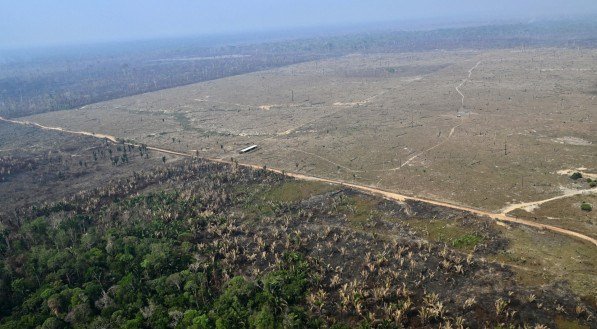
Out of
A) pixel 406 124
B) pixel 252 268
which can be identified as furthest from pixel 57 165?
pixel 406 124

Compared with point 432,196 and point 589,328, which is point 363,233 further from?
point 589,328

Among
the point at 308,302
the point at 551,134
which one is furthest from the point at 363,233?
the point at 551,134

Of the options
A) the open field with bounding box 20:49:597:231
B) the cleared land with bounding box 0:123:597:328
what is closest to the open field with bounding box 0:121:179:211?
the cleared land with bounding box 0:123:597:328

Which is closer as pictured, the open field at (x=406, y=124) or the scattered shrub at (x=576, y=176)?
the scattered shrub at (x=576, y=176)

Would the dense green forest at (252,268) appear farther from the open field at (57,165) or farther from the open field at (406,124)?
the open field at (406,124)

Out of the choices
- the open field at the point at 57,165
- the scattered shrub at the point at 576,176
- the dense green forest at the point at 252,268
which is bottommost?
the dense green forest at the point at 252,268

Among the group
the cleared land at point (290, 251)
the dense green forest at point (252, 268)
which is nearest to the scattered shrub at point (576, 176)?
the cleared land at point (290, 251)
